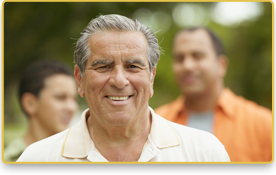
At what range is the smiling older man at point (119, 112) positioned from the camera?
2.07 meters

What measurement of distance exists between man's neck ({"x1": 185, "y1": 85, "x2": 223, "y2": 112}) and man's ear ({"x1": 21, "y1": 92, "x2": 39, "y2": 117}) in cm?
196

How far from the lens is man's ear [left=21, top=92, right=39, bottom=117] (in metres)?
3.77

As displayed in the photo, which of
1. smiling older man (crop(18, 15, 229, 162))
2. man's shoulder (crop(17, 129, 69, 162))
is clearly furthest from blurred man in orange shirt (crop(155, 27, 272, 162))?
man's shoulder (crop(17, 129, 69, 162))

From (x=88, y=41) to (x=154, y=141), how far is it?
842mm

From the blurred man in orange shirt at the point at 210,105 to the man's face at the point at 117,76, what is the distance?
1647 millimetres

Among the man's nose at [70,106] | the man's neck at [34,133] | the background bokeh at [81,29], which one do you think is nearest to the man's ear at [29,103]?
the man's neck at [34,133]

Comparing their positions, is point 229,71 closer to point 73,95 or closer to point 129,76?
point 73,95

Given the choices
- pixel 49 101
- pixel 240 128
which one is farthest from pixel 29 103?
pixel 240 128

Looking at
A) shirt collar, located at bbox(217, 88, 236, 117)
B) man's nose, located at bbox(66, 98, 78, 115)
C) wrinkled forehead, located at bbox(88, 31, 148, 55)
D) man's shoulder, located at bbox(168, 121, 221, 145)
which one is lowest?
shirt collar, located at bbox(217, 88, 236, 117)

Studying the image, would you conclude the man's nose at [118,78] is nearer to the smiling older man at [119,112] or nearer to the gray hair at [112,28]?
the smiling older man at [119,112]

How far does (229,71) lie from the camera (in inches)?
293

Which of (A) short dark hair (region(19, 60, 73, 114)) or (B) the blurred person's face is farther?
(B) the blurred person's face

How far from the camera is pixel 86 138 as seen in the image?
221 cm

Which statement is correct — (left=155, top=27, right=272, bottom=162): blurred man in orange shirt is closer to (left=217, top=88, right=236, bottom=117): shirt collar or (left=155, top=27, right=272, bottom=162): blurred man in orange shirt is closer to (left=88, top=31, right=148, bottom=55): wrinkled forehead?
(left=217, top=88, right=236, bottom=117): shirt collar
